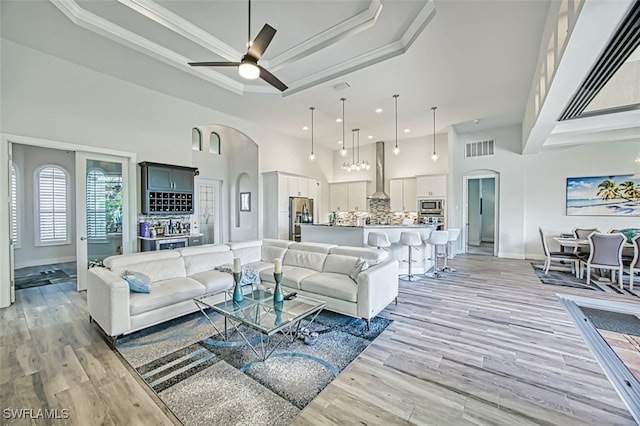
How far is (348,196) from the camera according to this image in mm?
9656

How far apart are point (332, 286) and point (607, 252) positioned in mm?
5371

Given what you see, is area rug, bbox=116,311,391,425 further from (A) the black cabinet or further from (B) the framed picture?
(B) the framed picture

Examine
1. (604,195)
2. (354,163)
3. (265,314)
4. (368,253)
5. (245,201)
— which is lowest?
(265,314)

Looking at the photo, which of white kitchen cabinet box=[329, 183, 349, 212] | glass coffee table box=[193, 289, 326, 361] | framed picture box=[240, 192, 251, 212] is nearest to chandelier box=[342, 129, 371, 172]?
white kitchen cabinet box=[329, 183, 349, 212]

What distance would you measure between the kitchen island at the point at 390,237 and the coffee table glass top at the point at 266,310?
2.80m

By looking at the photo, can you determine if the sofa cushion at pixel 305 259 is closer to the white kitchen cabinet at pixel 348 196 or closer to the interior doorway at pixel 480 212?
the white kitchen cabinet at pixel 348 196

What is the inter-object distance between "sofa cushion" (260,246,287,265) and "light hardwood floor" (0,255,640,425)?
2.02m

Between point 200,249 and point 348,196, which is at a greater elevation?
point 348,196

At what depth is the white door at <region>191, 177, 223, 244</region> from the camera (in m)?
8.36

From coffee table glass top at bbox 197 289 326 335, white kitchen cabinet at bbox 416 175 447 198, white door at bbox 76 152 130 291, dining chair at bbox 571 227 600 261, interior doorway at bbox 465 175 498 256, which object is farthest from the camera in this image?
interior doorway at bbox 465 175 498 256

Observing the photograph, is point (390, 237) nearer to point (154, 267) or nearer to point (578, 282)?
point (578, 282)

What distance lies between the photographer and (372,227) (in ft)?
18.3

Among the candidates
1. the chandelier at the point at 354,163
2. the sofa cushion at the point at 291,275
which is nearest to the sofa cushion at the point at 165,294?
the sofa cushion at the point at 291,275

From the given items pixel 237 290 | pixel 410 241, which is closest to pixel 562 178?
pixel 410 241
